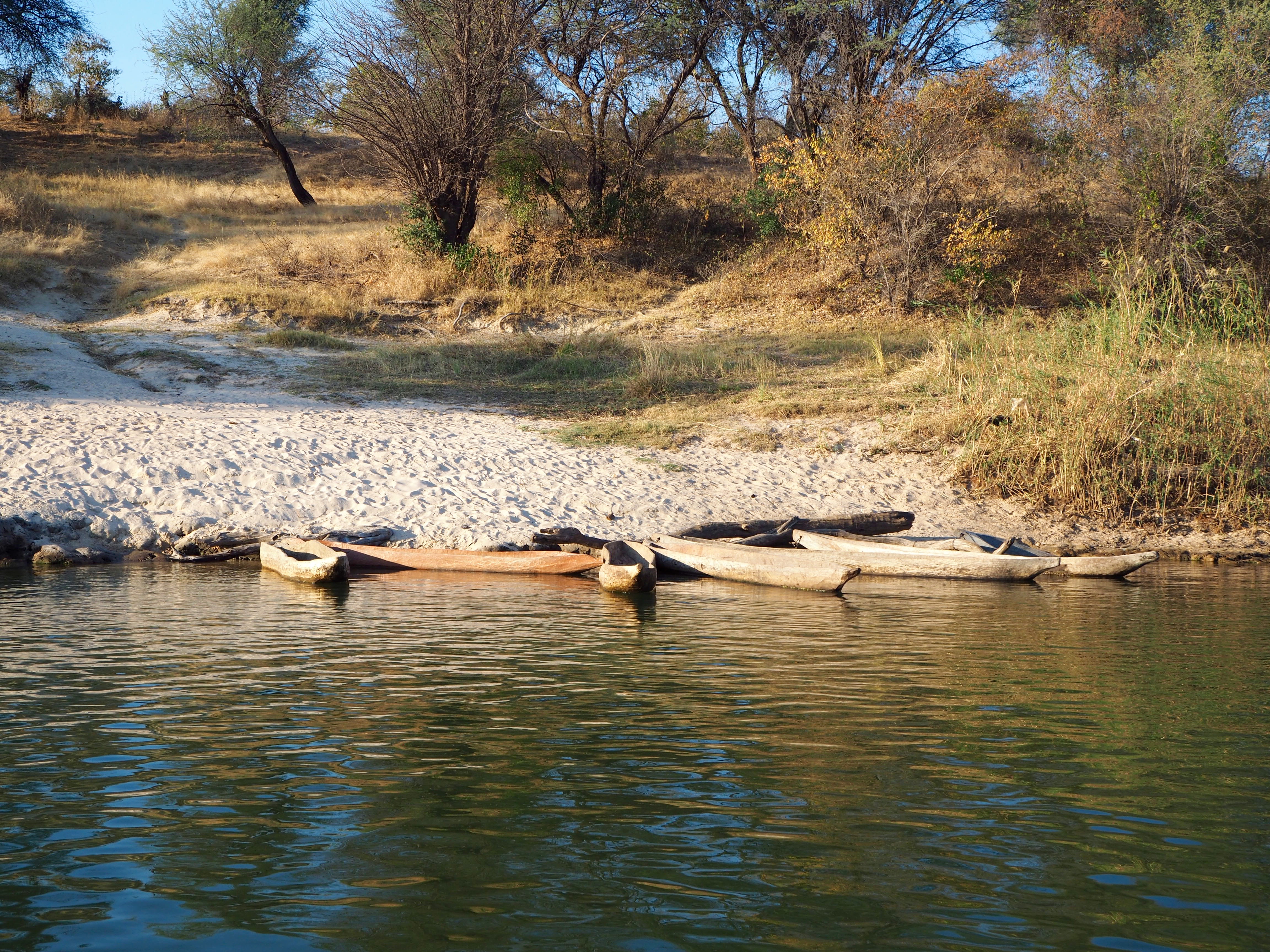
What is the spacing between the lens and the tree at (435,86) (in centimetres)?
2245

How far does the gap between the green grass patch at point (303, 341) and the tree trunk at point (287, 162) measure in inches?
558

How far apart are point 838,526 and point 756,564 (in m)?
1.52

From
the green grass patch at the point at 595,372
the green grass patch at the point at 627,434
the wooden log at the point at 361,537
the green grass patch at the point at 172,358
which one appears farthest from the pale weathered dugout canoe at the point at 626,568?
the green grass patch at the point at 172,358

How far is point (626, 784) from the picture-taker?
442cm

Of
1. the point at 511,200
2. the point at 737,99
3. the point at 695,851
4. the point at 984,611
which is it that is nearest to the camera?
the point at 695,851

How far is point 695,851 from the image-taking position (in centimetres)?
367

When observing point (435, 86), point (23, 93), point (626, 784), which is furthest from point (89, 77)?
point (626, 784)

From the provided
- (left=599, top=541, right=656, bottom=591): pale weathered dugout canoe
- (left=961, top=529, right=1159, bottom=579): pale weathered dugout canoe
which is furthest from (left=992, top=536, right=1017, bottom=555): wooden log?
(left=599, top=541, right=656, bottom=591): pale weathered dugout canoe

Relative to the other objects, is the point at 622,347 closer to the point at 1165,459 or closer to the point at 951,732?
the point at 1165,459

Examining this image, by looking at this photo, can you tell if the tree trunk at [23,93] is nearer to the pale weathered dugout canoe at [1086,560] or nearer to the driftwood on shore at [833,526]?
the driftwood on shore at [833,526]

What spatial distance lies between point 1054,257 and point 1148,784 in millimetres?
20849

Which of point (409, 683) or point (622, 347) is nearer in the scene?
point (409, 683)

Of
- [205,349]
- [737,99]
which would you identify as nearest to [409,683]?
[205,349]

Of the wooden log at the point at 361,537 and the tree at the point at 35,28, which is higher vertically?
the tree at the point at 35,28
